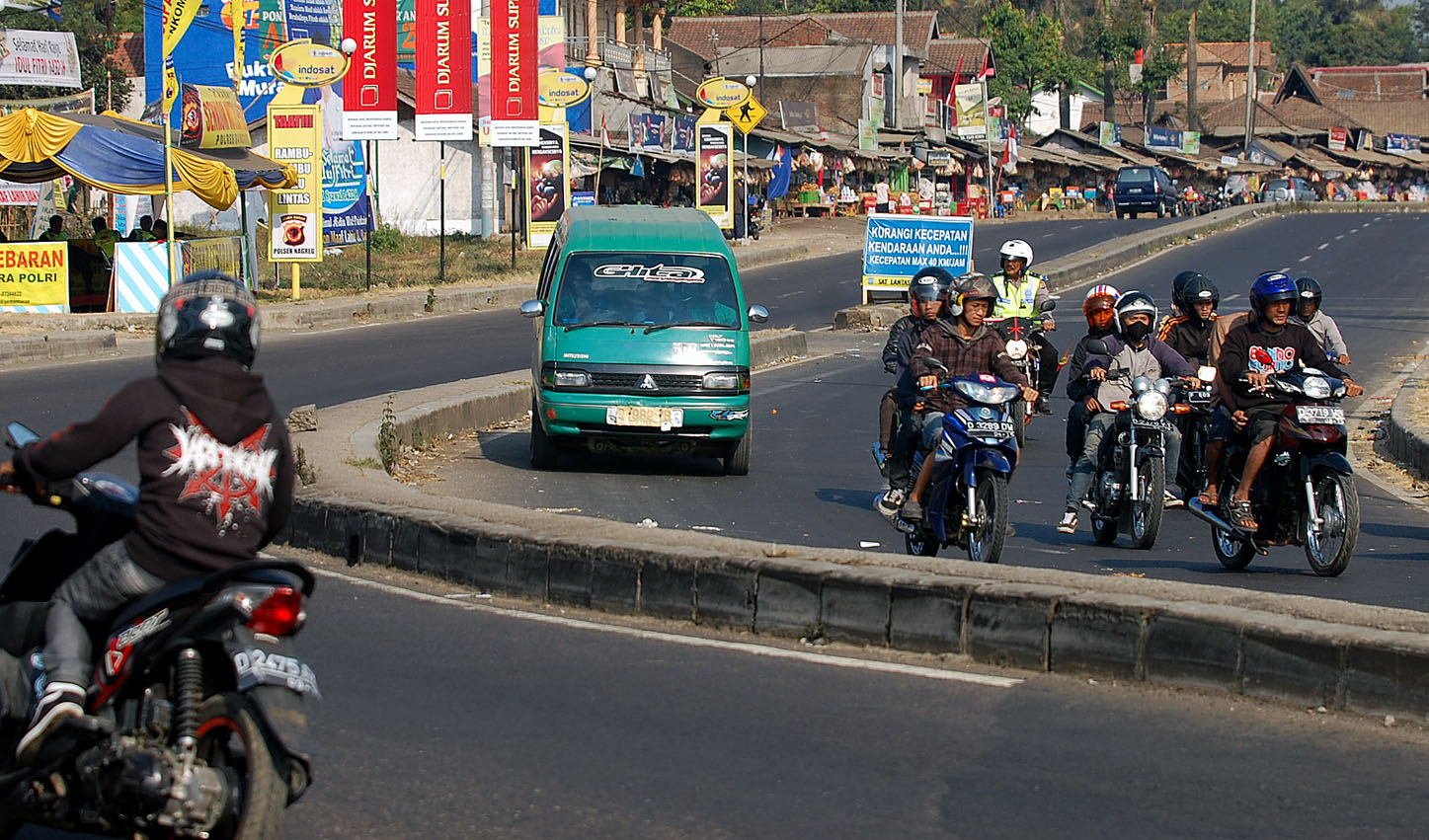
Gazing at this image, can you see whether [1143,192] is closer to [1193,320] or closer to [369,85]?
[369,85]

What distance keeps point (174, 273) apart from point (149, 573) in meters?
23.2

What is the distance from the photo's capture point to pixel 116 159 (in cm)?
2609

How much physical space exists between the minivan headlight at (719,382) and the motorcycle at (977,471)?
14.4 feet

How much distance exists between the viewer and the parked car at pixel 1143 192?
71625 mm

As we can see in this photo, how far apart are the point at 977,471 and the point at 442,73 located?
84.4 ft

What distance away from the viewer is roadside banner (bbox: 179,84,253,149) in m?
27.6

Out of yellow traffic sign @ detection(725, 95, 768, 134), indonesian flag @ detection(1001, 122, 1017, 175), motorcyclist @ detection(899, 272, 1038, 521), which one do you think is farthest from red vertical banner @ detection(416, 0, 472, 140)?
indonesian flag @ detection(1001, 122, 1017, 175)

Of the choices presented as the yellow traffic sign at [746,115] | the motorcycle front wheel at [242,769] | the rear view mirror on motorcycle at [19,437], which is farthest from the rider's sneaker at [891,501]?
the yellow traffic sign at [746,115]

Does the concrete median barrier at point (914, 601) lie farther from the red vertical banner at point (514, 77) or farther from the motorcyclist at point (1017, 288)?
the red vertical banner at point (514, 77)

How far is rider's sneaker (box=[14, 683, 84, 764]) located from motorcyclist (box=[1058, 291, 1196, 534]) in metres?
7.67

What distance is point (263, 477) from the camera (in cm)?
464

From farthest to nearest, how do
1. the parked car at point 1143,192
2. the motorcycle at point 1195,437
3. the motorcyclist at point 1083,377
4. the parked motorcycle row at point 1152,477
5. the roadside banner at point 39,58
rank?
the parked car at point 1143,192
the roadside banner at point 39,58
the motorcyclist at point 1083,377
the motorcycle at point 1195,437
the parked motorcycle row at point 1152,477

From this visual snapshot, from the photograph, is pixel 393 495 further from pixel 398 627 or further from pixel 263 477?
pixel 263 477

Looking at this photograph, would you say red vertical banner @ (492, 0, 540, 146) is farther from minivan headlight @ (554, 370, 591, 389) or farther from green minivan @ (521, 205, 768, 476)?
minivan headlight @ (554, 370, 591, 389)
